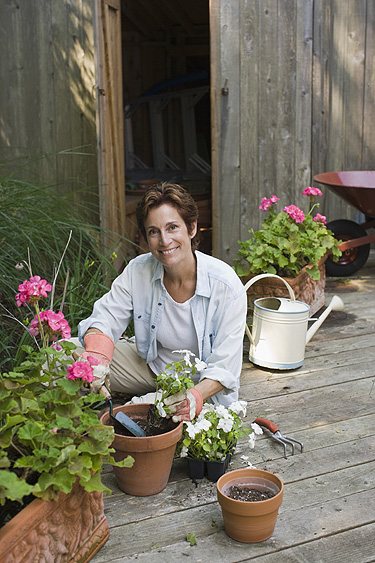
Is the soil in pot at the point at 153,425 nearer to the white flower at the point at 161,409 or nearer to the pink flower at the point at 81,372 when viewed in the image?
the white flower at the point at 161,409


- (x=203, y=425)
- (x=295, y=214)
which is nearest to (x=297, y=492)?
(x=203, y=425)

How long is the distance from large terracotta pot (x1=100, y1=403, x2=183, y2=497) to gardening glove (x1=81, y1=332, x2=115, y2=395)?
0.11 m

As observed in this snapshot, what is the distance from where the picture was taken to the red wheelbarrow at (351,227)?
4875 mm

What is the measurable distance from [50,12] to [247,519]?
167 inches

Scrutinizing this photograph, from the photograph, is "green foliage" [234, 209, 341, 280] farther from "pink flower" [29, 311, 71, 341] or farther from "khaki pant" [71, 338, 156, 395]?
"pink flower" [29, 311, 71, 341]

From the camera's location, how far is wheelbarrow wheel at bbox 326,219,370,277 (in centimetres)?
512

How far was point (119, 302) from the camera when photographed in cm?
260

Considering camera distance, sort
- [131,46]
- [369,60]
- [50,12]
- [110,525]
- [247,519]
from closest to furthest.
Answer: [247,519] → [110,525] → [50,12] → [369,60] → [131,46]

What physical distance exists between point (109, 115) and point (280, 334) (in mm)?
2273

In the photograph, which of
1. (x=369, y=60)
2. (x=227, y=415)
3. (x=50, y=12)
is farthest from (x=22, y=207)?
(x=369, y=60)

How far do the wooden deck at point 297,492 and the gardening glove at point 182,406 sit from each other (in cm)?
27

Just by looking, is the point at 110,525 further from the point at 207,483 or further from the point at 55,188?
the point at 55,188

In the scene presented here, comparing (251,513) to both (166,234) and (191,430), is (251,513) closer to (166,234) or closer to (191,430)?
(191,430)

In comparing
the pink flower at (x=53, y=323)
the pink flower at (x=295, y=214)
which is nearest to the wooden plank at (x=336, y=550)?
the pink flower at (x=53, y=323)
